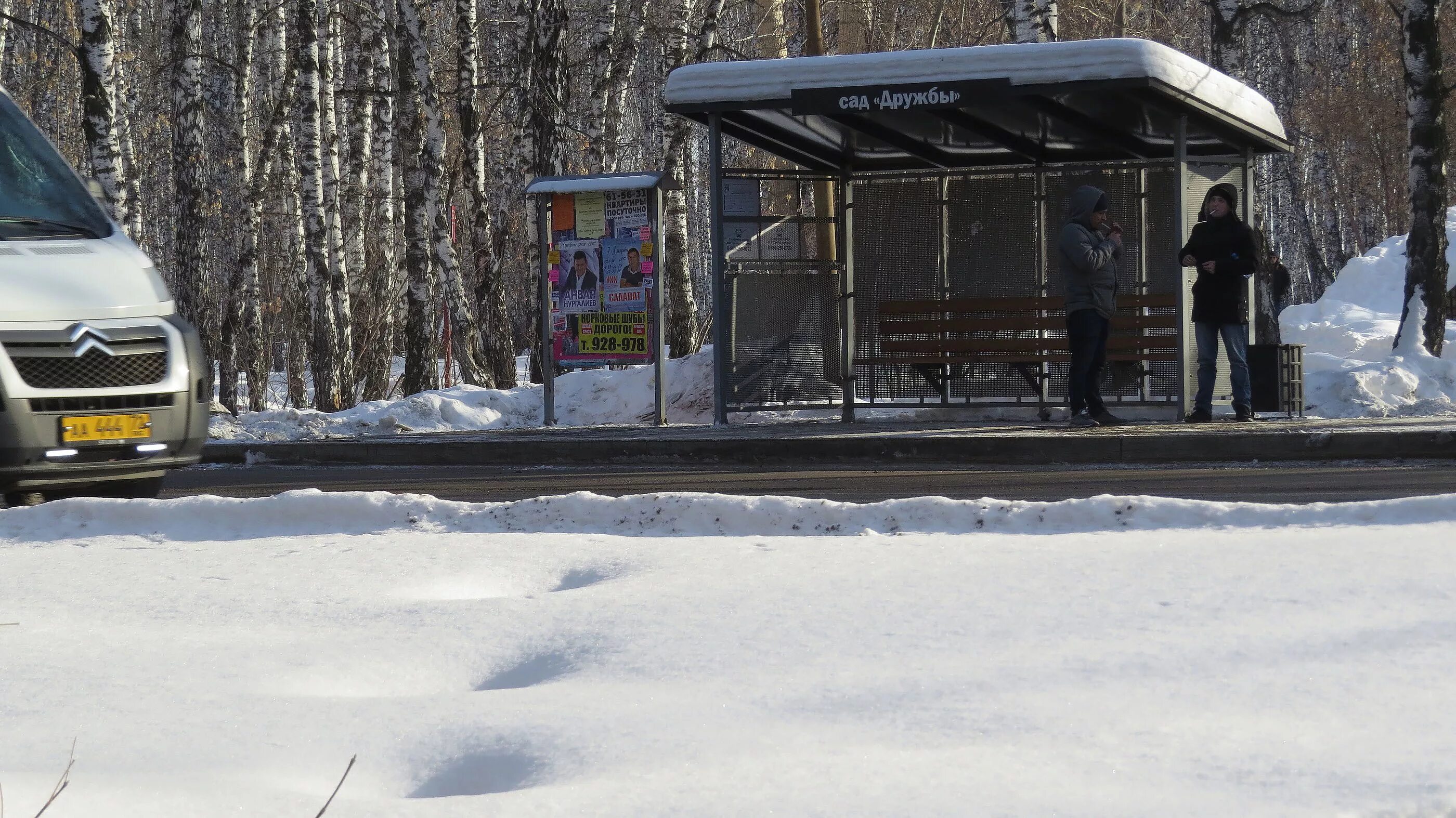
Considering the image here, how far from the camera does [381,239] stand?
25875 millimetres

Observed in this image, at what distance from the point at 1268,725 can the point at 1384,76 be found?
43.5 metres

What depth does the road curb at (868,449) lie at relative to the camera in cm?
1054

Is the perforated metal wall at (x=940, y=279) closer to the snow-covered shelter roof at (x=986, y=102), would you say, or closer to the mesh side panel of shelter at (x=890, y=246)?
the mesh side panel of shelter at (x=890, y=246)

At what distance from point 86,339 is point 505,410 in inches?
343

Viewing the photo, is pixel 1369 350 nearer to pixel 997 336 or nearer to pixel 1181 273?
pixel 997 336

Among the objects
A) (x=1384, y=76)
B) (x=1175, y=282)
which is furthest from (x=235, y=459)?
(x=1384, y=76)

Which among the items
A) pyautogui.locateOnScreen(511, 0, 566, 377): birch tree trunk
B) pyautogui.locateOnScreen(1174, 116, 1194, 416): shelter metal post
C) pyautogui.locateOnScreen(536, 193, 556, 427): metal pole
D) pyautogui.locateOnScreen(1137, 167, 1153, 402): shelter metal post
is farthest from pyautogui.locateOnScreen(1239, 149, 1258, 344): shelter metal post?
pyautogui.locateOnScreen(511, 0, 566, 377): birch tree trunk

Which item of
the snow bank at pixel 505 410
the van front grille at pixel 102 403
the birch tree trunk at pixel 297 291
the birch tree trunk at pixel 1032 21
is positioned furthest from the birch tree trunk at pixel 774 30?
the van front grille at pixel 102 403

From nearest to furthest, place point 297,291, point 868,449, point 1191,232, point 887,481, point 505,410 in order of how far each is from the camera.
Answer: point 887,481, point 868,449, point 1191,232, point 505,410, point 297,291

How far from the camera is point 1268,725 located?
3.13 meters

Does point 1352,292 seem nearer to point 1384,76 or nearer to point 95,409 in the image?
point 1384,76

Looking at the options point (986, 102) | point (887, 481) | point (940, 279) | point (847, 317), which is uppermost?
point (986, 102)

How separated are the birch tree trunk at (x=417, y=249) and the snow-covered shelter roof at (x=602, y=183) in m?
4.39

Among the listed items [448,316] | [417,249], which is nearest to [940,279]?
[417,249]
